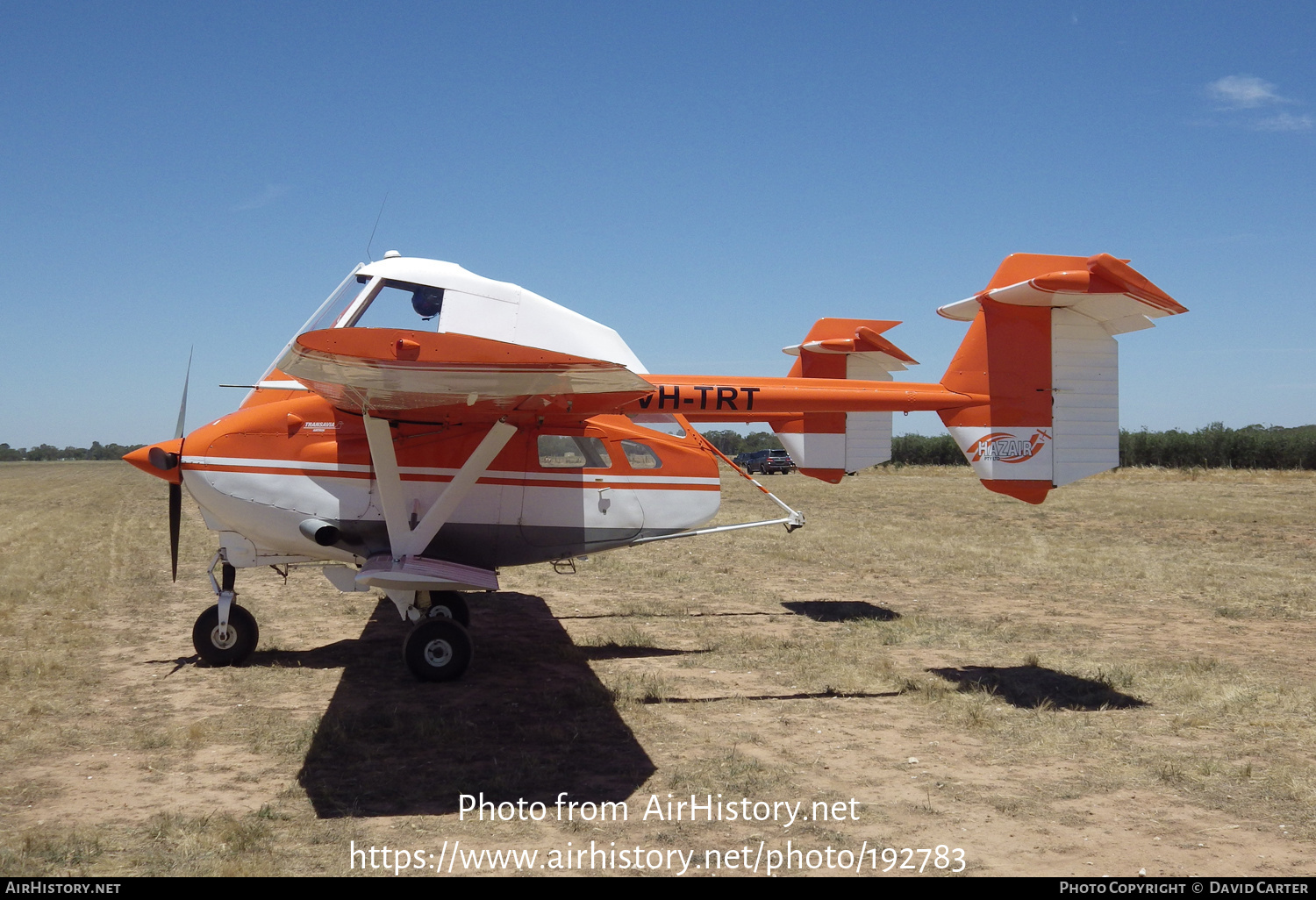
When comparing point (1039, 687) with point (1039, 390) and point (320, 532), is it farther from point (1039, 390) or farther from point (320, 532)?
point (320, 532)

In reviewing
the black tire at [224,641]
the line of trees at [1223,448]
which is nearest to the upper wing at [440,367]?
the black tire at [224,641]

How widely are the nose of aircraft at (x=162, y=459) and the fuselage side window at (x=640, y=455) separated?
394cm

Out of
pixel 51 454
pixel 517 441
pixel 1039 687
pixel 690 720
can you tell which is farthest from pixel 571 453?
pixel 51 454

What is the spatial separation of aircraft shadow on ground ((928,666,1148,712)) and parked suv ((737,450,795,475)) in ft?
129

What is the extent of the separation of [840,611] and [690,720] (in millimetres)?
5060

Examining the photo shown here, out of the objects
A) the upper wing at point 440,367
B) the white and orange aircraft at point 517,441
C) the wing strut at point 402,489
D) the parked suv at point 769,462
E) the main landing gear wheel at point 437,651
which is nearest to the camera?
the upper wing at point 440,367

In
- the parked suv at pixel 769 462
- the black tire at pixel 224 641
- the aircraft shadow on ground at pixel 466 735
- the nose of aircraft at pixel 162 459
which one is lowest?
the aircraft shadow on ground at pixel 466 735

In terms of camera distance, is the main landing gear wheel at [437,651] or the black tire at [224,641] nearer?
the main landing gear wheel at [437,651]

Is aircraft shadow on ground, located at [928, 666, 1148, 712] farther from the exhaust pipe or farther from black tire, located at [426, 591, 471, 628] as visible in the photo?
the exhaust pipe

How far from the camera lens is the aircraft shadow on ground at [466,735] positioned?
5227mm

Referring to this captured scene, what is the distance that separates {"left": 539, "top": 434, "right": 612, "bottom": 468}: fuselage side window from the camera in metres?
8.19

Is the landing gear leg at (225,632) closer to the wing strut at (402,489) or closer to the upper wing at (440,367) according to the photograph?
the wing strut at (402,489)

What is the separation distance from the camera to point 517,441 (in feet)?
26.5

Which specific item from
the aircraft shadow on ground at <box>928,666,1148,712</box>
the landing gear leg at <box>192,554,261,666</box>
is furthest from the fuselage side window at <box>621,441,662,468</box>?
the landing gear leg at <box>192,554,261,666</box>
